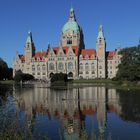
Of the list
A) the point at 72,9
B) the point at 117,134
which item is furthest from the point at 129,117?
the point at 72,9

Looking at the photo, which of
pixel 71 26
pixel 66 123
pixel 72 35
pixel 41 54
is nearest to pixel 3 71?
pixel 41 54

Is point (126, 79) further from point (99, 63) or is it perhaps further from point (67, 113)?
point (99, 63)

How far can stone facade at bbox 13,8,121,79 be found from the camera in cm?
16362

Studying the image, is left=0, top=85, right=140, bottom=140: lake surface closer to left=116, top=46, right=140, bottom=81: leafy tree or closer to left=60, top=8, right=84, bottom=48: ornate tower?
left=116, top=46, right=140, bottom=81: leafy tree

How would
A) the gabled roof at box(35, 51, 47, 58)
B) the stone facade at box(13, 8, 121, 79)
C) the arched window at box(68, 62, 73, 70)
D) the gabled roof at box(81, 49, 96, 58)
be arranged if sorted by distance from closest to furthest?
the stone facade at box(13, 8, 121, 79) → the arched window at box(68, 62, 73, 70) → the gabled roof at box(81, 49, 96, 58) → the gabled roof at box(35, 51, 47, 58)

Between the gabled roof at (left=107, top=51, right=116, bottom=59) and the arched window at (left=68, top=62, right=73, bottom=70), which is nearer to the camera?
the arched window at (left=68, top=62, right=73, bottom=70)

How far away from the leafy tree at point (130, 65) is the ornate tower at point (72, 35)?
7955 cm

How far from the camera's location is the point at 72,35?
173375 mm

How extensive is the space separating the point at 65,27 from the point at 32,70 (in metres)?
27.7

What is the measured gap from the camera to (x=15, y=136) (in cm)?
1209

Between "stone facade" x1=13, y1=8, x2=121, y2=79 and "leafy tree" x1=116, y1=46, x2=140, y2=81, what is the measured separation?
6661 centimetres

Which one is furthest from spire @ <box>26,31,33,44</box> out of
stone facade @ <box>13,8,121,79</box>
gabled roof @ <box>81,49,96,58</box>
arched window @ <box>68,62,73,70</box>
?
gabled roof @ <box>81,49,96,58</box>

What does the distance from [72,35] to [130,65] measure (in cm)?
8576

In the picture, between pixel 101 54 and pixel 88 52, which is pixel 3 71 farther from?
pixel 101 54
